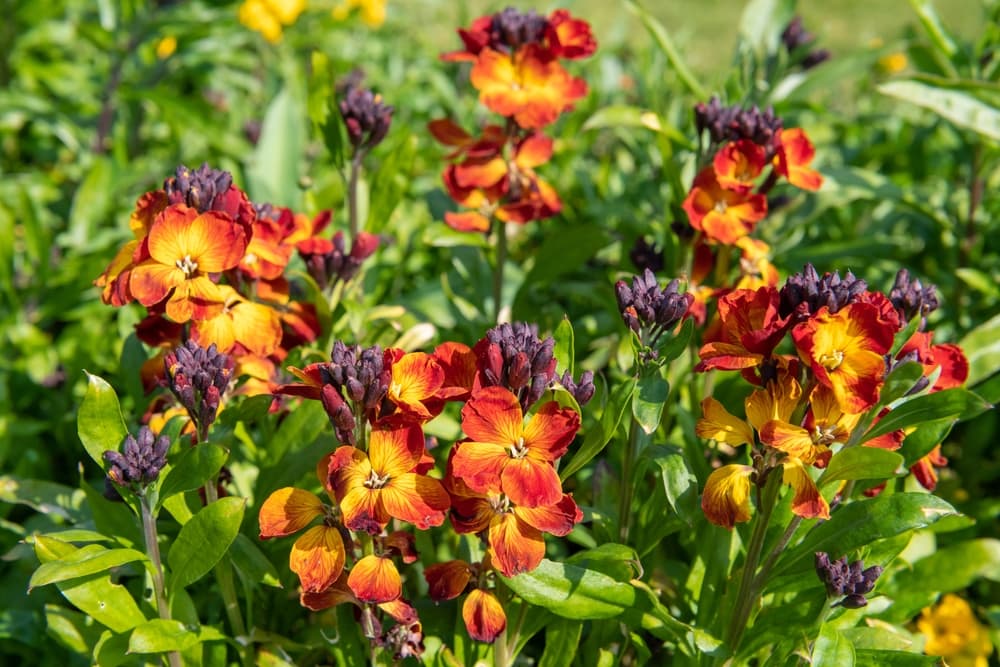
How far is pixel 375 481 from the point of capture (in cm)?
139

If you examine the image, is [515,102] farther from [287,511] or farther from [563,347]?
[287,511]

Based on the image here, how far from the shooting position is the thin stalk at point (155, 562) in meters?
1.53

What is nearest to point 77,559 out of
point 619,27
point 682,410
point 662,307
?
point 662,307

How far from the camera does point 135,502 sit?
1.56 meters

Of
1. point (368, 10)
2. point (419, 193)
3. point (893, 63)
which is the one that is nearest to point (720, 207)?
point (419, 193)

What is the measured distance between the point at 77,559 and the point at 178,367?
323mm

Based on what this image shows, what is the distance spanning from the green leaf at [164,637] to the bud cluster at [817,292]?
3.45ft

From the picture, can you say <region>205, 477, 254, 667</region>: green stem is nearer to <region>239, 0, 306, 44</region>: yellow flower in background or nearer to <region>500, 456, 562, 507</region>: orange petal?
<region>500, 456, 562, 507</region>: orange petal

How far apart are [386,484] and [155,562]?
0.45 m

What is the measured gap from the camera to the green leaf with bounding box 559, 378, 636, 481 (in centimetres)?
143

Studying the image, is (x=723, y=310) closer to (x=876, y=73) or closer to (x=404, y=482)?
(x=404, y=482)

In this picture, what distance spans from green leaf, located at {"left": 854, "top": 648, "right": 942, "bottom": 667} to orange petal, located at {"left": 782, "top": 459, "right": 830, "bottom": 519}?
13.7 inches

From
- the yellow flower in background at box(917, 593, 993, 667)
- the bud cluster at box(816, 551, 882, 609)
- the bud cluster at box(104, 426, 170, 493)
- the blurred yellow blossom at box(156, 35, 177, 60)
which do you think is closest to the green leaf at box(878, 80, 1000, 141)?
the yellow flower in background at box(917, 593, 993, 667)

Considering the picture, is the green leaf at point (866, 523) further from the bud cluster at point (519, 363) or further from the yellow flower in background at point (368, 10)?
the yellow flower in background at point (368, 10)
